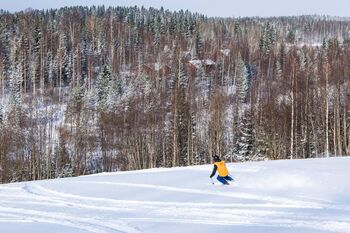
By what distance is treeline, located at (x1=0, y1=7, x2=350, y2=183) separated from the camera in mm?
48344

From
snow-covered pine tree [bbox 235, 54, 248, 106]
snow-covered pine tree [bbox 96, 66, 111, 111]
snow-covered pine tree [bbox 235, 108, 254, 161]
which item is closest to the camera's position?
snow-covered pine tree [bbox 235, 108, 254, 161]

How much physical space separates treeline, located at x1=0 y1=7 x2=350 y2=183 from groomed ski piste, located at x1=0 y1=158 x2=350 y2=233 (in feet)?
70.1

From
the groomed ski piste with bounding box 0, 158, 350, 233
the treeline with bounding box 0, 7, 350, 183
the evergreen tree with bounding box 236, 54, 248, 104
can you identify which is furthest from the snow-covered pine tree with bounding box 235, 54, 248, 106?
the groomed ski piste with bounding box 0, 158, 350, 233

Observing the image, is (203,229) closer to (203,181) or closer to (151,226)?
(151,226)

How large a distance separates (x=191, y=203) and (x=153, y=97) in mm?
49698

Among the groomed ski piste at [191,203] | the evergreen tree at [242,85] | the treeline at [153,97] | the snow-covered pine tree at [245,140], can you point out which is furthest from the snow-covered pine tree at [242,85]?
the groomed ski piste at [191,203]

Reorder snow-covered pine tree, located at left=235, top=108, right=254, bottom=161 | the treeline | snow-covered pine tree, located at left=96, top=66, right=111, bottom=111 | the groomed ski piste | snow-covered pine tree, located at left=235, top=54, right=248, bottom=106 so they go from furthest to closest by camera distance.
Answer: snow-covered pine tree, located at left=96, top=66, right=111, bottom=111
snow-covered pine tree, located at left=235, top=54, right=248, bottom=106
the treeline
snow-covered pine tree, located at left=235, top=108, right=254, bottom=161
the groomed ski piste

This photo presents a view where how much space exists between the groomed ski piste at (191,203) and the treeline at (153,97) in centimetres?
2137

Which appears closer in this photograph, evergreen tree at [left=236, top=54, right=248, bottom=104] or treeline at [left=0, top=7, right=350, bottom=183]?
treeline at [left=0, top=7, right=350, bottom=183]

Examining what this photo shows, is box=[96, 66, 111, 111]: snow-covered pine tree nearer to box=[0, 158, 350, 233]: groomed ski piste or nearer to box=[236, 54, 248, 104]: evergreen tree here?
box=[236, 54, 248, 104]: evergreen tree

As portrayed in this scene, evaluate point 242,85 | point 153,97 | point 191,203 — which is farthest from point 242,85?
point 191,203

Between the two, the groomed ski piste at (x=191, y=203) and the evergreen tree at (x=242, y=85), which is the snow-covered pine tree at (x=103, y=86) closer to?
the evergreen tree at (x=242, y=85)

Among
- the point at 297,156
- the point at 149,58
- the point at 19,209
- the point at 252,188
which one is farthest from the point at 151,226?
the point at 149,58

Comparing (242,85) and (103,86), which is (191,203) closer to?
(103,86)
